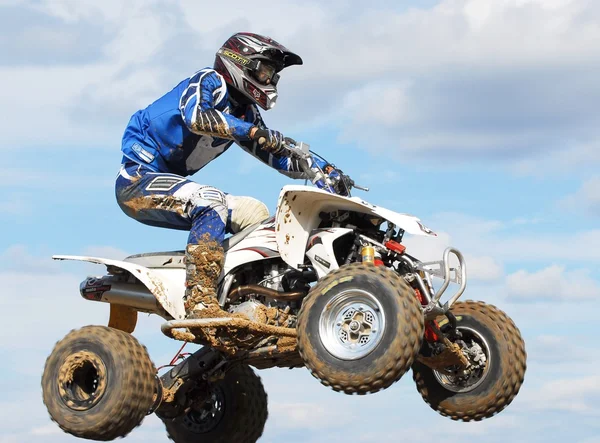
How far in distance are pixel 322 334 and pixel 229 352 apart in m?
1.43

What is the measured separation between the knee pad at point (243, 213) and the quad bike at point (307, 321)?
65 centimetres

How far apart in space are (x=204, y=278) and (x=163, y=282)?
0.72 metres

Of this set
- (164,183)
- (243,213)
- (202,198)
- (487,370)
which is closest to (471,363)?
(487,370)

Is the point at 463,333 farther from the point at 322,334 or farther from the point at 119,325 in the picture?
the point at 119,325

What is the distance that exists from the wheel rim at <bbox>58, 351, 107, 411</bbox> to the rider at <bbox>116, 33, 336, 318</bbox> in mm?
1107

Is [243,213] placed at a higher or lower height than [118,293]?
higher

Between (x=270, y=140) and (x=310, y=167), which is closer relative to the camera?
(x=270, y=140)

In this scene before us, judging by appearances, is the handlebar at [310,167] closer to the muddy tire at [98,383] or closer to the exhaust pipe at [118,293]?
the exhaust pipe at [118,293]

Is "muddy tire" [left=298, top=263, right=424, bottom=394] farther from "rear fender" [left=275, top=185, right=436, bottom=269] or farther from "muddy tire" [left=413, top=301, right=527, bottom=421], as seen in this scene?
"muddy tire" [left=413, top=301, right=527, bottom=421]

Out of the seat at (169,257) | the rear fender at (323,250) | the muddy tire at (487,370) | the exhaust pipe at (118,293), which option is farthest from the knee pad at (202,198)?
the muddy tire at (487,370)

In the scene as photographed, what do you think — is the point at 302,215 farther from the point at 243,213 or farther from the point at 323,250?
the point at 243,213

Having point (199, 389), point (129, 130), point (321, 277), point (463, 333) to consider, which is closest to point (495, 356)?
point (463, 333)

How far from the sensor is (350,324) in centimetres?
1241

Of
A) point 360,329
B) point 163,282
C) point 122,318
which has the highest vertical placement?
point 163,282
